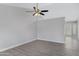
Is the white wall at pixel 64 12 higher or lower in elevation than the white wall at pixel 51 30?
higher

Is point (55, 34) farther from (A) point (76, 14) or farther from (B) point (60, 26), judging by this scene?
(A) point (76, 14)

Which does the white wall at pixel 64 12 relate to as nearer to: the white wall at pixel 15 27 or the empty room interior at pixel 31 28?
the empty room interior at pixel 31 28

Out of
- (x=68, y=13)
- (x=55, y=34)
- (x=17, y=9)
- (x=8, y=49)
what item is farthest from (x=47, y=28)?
(x=8, y=49)

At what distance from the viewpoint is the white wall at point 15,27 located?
445cm

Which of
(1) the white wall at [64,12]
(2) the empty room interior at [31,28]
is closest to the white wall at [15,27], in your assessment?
(2) the empty room interior at [31,28]

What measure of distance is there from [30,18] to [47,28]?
974mm

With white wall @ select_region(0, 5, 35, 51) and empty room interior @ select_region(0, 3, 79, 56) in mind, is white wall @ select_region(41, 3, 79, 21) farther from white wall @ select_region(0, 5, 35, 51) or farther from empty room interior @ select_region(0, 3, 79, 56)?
white wall @ select_region(0, 5, 35, 51)

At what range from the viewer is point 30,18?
15.4 feet

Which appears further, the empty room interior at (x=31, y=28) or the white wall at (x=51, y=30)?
the white wall at (x=51, y=30)

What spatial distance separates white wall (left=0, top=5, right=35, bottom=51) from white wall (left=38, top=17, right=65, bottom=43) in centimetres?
41

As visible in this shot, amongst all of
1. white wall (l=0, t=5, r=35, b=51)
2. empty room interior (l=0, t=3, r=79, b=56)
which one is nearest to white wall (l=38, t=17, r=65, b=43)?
empty room interior (l=0, t=3, r=79, b=56)

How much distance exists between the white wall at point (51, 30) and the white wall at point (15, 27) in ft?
1.34

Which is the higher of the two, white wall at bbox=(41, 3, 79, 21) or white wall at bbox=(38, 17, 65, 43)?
white wall at bbox=(41, 3, 79, 21)

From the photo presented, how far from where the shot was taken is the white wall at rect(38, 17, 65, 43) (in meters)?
4.84
